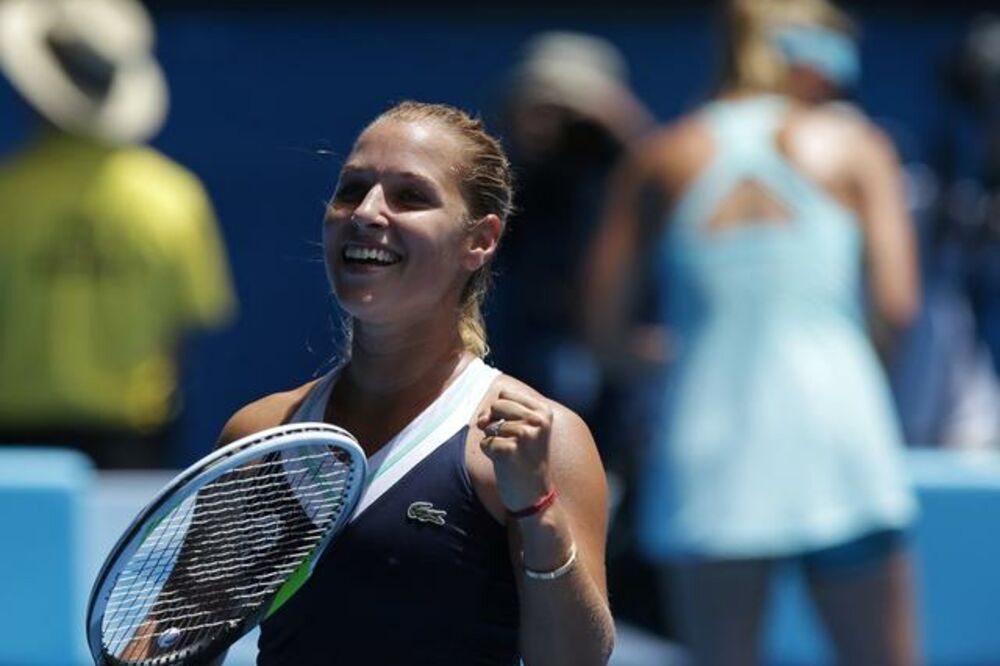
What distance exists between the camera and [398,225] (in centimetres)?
293

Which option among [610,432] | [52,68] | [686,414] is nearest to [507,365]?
[610,432]

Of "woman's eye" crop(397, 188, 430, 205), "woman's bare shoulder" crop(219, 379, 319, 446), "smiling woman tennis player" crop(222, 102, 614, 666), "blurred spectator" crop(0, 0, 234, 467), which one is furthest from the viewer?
"blurred spectator" crop(0, 0, 234, 467)

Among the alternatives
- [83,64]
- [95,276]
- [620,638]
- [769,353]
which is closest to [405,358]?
[769,353]

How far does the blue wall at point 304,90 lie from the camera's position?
8516 mm

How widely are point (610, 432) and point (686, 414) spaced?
8.29ft

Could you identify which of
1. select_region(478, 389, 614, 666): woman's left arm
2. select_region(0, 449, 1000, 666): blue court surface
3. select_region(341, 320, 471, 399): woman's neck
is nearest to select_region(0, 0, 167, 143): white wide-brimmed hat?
select_region(0, 449, 1000, 666): blue court surface

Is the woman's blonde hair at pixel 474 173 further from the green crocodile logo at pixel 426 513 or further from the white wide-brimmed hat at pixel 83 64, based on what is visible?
the white wide-brimmed hat at pixel 83 64

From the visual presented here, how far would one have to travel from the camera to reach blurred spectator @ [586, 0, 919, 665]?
195 inches

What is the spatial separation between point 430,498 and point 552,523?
0.62 ft

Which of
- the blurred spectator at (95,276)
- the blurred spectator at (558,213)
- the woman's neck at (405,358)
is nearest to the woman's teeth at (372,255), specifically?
the woman's neck at (405,358)

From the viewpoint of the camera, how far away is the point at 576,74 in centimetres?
795

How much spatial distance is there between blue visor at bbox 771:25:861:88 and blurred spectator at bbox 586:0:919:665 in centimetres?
8

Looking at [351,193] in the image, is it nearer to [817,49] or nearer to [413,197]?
[413,197]

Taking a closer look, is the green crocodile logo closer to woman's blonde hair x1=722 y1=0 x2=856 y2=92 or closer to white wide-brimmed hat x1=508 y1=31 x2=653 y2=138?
woman's blonde hair x1=722 y1=0 x2=856 y2=92
